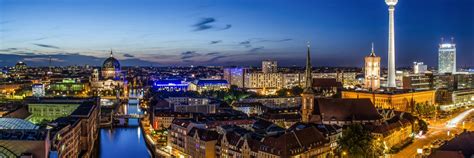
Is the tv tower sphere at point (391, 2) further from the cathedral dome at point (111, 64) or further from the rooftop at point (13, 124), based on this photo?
the cathedral dome at point (111, 64)

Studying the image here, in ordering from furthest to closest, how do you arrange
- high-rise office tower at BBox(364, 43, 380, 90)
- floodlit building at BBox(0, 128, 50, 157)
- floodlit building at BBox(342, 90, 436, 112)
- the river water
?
1. high-rise office tower at BBox(364, 43, 380, 90)
2. floodlit building at BBox(342, 90, 436, 112)
3. the river water
4. floodlit building at BBox(0, 128, 50, 157)

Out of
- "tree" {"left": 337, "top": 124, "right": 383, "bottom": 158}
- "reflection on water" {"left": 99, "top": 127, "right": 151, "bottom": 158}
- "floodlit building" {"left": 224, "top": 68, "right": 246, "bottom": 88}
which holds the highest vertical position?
"floodlit building" {"left": 224, "top": 68, "right": 246, "bottom": 88}

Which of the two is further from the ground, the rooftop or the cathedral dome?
the cathedral dome

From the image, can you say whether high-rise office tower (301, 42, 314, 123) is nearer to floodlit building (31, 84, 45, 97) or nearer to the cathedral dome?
floodlit building (31, 84, 45, 97)

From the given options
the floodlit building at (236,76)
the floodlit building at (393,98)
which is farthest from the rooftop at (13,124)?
the floodlit building at (236,76)

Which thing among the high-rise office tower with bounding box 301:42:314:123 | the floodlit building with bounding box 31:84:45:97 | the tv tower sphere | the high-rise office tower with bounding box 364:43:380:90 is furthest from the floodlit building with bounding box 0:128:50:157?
the floodlit building with bounding box 31:84:45:97

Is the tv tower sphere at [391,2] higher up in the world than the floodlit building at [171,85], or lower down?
higher up

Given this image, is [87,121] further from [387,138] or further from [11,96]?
[11,96]

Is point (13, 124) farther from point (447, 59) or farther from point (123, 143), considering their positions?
point (447, 59)
